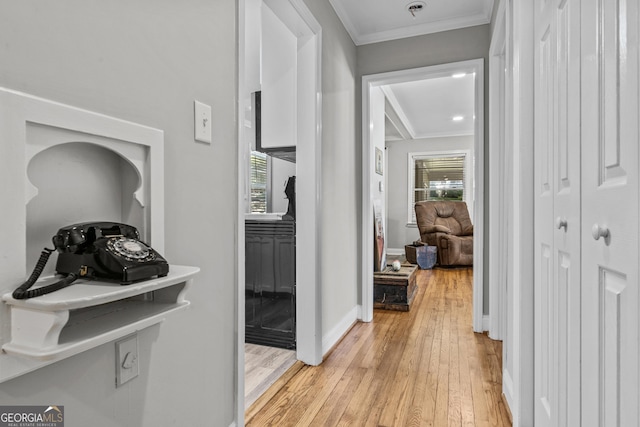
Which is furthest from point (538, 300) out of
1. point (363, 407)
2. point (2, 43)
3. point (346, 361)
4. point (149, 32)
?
point (2, 43)

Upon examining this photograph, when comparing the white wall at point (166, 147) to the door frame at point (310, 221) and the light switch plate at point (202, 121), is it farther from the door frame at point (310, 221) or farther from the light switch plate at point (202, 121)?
the door frame at point (310, 221)

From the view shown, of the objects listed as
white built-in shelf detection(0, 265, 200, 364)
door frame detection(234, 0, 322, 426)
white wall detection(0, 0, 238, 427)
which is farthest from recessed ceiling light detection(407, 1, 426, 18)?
white built-in shelf detection(0, 265, 200, 364)

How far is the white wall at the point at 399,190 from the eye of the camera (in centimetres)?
754

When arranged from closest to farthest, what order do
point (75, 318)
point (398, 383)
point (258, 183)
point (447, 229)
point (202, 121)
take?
point (75, 318)
point (202, 121)
point (398, 383)
point (258, 183)
point (447, 229)

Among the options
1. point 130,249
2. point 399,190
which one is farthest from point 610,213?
point 399,190

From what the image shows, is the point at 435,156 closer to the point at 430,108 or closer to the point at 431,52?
the point at 430,108

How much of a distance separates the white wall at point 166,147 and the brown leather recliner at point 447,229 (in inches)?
202

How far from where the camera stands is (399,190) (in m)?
7.65

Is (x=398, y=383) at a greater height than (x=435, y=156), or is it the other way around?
(x=435, y=156)

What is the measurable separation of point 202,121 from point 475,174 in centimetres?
237

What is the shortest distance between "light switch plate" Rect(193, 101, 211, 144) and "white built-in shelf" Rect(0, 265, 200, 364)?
506 mm

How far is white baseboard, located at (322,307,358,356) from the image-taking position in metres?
2.45

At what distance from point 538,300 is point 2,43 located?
1.73 meters

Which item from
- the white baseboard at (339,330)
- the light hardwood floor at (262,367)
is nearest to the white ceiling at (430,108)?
the white baseboard at (339,330)
